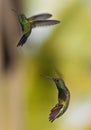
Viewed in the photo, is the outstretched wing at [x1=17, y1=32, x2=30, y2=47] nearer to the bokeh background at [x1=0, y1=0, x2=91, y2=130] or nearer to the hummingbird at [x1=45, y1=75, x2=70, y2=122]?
the bokeh background at [x1=0, y1=0, x2=91, y2=130]

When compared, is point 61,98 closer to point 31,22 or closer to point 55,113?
point 55,113

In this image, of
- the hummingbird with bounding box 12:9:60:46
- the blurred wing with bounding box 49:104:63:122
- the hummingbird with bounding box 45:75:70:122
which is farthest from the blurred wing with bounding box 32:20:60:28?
the blurred wing with bounding box 49:104:63:122

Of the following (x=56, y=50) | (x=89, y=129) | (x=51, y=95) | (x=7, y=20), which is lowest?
(x=89, y=129)

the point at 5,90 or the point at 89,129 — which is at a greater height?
the point at 5,90

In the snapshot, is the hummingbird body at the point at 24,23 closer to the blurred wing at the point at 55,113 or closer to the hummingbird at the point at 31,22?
the hummingbird at the point at 31,22

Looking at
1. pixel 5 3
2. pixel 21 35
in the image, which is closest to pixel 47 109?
pixel 21 35

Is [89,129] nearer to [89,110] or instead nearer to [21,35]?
[89,110]

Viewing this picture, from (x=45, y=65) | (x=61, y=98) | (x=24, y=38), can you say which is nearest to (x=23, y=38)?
(x=24, y=38)
